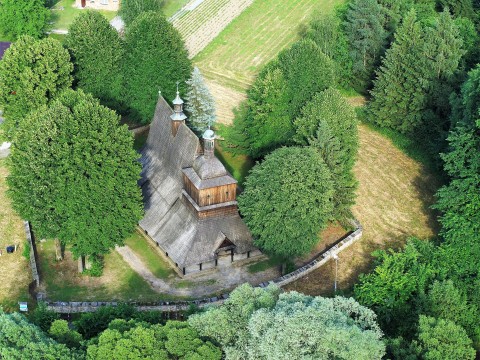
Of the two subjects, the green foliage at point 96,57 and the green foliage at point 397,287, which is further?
the green foliage at point 96,57

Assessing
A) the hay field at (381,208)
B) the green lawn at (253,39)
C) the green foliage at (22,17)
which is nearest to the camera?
the hay field at (381,208)

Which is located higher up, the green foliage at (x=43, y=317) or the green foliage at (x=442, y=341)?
the green foliage at (x=442, y=341)

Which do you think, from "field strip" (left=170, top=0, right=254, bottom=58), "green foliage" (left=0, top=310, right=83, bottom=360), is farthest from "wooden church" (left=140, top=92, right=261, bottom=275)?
"field strip" (left=170, top=0, right=254, bottom=58)

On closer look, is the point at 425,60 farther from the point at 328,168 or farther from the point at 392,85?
the point at 328,168

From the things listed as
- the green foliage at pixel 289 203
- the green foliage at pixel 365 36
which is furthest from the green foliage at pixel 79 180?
the green foliage at pixel 365 36

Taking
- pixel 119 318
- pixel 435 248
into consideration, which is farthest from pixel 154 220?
pixel 435 248

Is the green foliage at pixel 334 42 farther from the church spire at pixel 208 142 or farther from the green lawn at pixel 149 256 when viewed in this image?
the green lawn at pixel 149 256

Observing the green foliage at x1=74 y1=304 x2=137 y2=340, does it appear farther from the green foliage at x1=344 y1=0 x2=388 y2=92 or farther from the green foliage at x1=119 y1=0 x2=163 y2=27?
the green foliage at x1=119 y1=0 x2=163 y2=27
